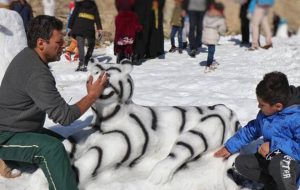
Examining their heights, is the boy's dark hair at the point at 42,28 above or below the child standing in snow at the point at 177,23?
above

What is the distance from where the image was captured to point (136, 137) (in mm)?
3055

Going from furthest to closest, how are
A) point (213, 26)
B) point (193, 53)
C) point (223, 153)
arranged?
point (193, 53)
point (213, 26)
point (223, 153)

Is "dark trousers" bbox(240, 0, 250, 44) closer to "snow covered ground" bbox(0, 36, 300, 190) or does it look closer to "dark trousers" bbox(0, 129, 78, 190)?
"snow covered ground" bbox(0, 36, 300, 190)

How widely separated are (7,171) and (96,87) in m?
0.87

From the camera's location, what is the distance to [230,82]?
19.9 ft

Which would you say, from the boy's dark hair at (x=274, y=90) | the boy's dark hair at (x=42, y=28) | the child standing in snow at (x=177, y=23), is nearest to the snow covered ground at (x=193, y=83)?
the child standing in snow at (x=177, y=23)

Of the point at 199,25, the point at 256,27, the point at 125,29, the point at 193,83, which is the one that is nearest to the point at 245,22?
the point at 256,27

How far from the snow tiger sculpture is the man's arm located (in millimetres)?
91

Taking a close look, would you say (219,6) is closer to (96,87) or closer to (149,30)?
(149,30)

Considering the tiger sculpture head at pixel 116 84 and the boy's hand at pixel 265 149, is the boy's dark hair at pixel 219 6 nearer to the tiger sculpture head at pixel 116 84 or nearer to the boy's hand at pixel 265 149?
the tiger sculpture head at pixel 116 84

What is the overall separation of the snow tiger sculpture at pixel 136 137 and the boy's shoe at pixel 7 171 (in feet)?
1.38

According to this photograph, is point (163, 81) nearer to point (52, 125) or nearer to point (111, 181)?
point (52, 125)

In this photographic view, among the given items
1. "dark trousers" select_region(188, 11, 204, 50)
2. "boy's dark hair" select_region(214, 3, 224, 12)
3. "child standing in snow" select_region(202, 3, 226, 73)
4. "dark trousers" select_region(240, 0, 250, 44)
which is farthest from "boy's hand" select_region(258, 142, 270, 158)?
"dark trousers" select_region(240, 0, 250, 44)

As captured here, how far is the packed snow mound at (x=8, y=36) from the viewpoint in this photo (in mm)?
4246
